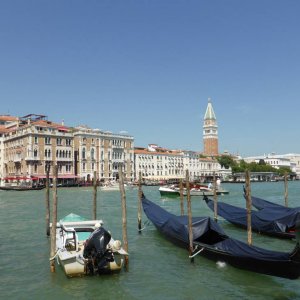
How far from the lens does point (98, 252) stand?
22.5 ft

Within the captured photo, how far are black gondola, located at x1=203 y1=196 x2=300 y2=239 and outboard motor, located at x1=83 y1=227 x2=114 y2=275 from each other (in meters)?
5.07

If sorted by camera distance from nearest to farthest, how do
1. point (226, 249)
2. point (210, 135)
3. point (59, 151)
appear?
point (226, 249), point (59, 151), point (210, 135)

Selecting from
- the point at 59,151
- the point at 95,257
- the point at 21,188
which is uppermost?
the point at 59,151

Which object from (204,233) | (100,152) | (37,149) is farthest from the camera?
(100,152)

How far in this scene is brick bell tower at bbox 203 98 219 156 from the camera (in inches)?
3514

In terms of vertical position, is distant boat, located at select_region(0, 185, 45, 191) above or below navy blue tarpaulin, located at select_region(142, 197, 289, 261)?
above

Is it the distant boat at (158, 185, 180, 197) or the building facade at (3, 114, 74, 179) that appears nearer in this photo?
the distant boat at (158, 185, 180, 197)

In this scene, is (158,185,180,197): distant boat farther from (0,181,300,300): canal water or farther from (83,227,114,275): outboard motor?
(83,227,114,275): outboard motor

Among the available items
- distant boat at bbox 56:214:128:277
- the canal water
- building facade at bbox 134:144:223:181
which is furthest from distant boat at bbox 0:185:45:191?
distant boat at bbox 56:214:128:277

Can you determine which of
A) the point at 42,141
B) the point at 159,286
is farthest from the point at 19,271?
the point at 42,141

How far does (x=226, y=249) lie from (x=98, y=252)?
2.18 meters

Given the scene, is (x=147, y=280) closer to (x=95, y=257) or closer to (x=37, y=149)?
(x=95, y=257)

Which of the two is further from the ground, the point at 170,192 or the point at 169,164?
the point at 169,164

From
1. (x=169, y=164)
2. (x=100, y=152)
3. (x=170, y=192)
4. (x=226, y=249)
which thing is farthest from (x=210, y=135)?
(x=226, y=249)
